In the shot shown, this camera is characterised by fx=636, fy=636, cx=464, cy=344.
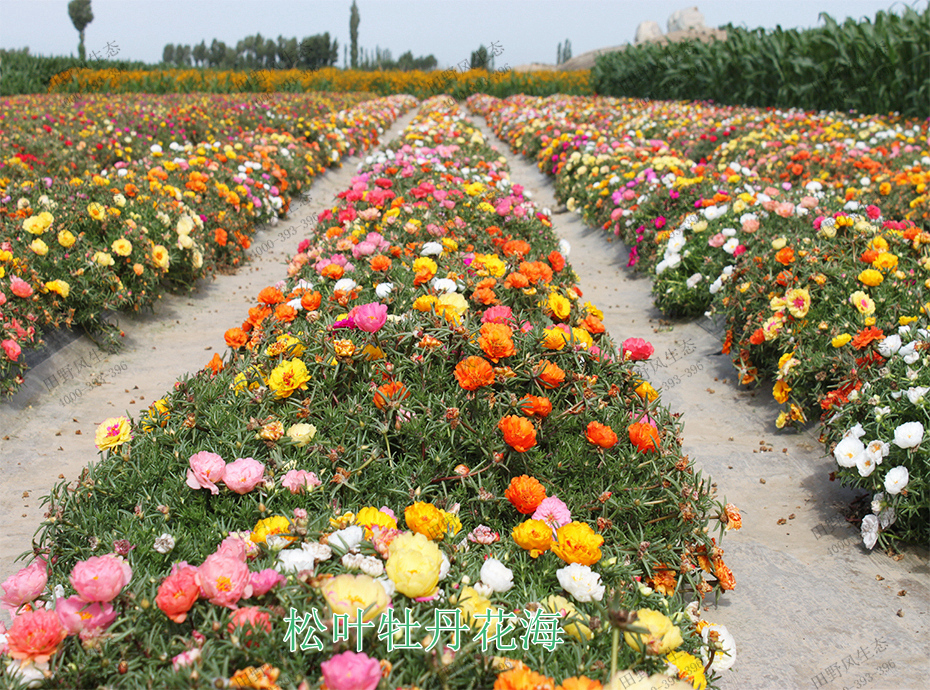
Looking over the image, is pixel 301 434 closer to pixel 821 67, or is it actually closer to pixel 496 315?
pixel 496 315

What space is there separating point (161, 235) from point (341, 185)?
6636mm

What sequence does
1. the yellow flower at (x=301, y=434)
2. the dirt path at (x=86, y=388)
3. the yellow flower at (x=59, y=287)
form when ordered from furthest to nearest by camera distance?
the yellow flower at (x=59, y=287)
the dirt path at (x=86, y=388)
the yellow flower at (x=301, y=434)

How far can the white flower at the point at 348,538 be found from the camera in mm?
1703

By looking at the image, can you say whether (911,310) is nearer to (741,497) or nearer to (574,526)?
(741,497)

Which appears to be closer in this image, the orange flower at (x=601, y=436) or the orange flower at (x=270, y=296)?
the orange flower at (x=601, y=436)

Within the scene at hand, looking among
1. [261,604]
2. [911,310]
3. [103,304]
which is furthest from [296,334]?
[911,310]

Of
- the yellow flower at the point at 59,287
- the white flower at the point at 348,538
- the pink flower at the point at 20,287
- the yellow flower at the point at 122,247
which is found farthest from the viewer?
the yellow flower at the point at 122,247

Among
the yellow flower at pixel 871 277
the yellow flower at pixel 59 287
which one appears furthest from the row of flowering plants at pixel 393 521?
the yellow flower at pixel 59 287

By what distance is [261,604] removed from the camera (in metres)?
1.57

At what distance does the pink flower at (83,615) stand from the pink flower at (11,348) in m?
2.96

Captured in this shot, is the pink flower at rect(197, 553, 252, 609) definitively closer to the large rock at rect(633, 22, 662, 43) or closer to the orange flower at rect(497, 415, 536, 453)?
the orange flower at rect(497, 415, 536, 453)

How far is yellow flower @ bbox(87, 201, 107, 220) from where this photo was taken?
5.18 m

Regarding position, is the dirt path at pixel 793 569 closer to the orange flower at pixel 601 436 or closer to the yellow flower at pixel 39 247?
the orange flower at pixel 601 436

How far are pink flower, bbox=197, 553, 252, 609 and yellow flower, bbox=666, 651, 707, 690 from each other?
1078 mm
